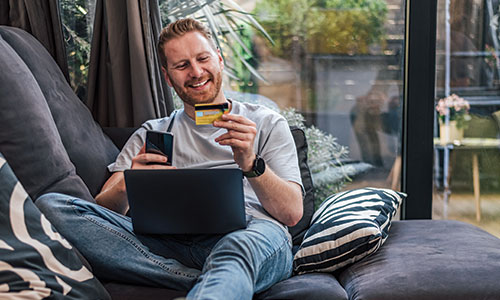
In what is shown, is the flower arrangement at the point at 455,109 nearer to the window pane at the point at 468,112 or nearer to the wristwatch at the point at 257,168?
the window pane at the point at 468,112

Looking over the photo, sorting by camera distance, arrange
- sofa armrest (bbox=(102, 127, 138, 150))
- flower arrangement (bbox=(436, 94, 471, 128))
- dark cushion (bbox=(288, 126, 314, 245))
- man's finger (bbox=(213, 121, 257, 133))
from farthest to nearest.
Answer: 1. flower arrangement (bbox=(436, 94, 471, 128))
2. sofa armrest (bbox=(102, 127, 138, 150))
3. dark cushion (bbox=(288, 126, 314, 245))
4. man's finger (bbox=(213, 121, 257, 133))

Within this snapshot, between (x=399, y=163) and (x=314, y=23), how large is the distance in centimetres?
82

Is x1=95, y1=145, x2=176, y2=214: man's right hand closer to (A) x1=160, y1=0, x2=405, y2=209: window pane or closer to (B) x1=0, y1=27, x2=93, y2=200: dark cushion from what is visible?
(B) x1=0, y1=27, x2=93, y2=200: dark cushion

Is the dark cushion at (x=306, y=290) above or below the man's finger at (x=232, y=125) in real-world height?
below

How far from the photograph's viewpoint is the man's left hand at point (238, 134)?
1.57m

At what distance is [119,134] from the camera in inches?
90.1

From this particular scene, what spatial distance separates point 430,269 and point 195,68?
1.02 m

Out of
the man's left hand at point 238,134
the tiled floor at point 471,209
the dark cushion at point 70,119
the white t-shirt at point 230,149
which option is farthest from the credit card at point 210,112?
the tiled floor at point 471,209

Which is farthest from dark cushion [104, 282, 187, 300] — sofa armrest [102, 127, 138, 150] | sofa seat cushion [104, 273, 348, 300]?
sofa armrest [102, 127, 138, 150]

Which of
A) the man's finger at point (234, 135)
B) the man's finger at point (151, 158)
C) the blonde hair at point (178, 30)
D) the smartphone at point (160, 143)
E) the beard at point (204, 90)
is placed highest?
the blonde hair at point (178, 30)

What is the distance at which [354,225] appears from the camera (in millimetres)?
1745

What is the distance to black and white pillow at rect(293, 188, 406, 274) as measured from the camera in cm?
172

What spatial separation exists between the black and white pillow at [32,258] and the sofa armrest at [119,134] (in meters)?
0.88

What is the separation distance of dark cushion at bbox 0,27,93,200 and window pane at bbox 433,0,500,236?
181 cm
